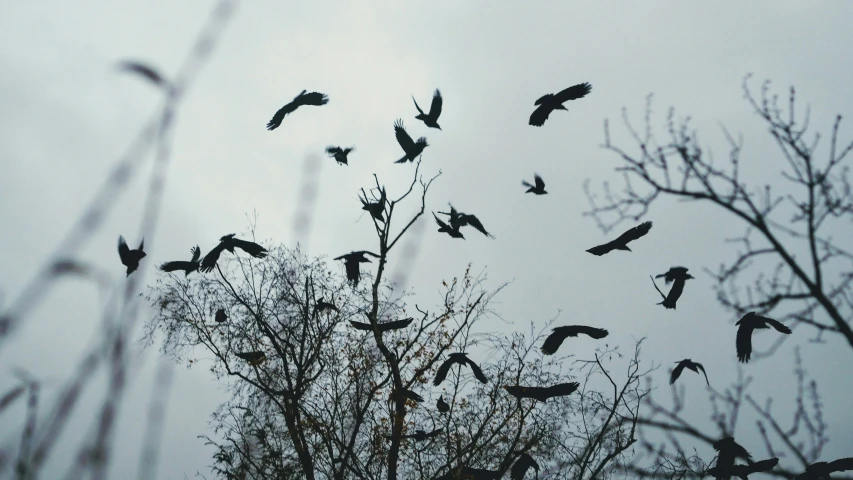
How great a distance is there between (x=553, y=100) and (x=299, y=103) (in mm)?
3524

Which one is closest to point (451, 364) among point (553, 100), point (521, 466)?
point (521, 466)

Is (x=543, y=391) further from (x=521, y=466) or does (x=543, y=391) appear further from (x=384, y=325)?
(x=384, y=325)

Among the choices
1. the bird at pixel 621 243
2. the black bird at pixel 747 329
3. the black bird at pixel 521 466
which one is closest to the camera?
the black bird at pixel 747 329

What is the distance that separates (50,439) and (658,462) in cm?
884

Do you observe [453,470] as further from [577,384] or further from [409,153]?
[409,153]

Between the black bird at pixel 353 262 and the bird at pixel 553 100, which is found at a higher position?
the bird at pixel 553 100

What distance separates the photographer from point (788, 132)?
4.67m

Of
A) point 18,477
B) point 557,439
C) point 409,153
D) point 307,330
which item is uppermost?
point 409,153

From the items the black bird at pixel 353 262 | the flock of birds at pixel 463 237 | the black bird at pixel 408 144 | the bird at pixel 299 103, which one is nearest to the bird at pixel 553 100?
the flock of birds at pixel 463 237

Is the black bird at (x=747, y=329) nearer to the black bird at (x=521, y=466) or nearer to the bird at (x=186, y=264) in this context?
the black bird at (x=521, y=466)

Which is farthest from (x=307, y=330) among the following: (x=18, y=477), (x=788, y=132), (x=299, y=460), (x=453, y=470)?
(x=18, y=477)

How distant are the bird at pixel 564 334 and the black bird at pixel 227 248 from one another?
495 centimetres

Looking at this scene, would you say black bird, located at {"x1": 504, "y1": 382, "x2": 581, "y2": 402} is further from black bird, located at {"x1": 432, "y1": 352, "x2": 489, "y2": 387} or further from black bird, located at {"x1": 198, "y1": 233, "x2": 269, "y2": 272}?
black bird, located at {"x1": 198, "y1": 233, "x2": 269, "y2": 272}

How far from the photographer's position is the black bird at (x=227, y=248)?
1018 cm
